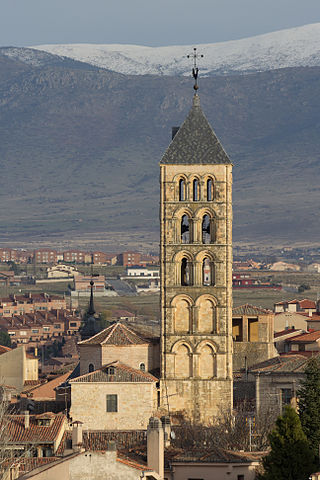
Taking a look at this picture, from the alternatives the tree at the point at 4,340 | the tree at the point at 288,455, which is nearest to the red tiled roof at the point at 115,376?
the tree at the point at 288,455

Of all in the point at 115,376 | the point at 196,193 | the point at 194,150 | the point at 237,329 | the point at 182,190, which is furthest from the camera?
the point at 237,329

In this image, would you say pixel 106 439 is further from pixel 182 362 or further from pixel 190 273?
pixel 190 273

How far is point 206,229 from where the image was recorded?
81.4m

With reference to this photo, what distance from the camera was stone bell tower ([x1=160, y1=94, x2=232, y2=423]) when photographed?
78.1 metres

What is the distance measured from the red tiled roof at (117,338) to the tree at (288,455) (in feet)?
92.7

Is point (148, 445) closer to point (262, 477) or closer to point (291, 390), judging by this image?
point (262, 477)

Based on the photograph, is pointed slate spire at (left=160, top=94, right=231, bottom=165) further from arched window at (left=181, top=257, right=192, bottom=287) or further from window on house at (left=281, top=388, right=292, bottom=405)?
window on house at (left=281, top=388, right=292, bottom=405)

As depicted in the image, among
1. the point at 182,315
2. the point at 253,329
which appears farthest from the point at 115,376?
the point at 253,329

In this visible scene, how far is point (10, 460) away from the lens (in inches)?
1900

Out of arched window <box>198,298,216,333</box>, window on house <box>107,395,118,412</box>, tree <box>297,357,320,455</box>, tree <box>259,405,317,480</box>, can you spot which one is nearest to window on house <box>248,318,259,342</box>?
arched window <box>198,298,216,333</box>

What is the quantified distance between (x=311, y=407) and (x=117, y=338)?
21.7 metres

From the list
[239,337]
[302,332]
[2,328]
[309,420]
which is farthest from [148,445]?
[2,328]

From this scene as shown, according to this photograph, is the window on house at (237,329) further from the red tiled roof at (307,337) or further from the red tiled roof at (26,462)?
the red tiled roof at (26,462)

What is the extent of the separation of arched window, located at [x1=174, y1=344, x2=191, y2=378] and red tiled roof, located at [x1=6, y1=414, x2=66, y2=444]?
18.2 m
